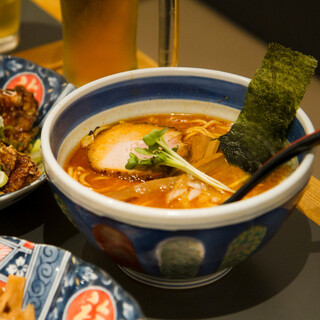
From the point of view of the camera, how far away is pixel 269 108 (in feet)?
4.16

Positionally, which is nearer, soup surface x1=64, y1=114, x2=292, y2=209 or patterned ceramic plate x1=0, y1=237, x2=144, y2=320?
patterned ceramic plate x1=0, y1=237, x2=144, y2=320

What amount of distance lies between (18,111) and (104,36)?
0.45 m

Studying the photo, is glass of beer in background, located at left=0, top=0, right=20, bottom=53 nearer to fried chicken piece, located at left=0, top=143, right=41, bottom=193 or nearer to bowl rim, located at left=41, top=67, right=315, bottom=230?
fried chicken piece, located at left=0, top=143, right=41, bottom=193

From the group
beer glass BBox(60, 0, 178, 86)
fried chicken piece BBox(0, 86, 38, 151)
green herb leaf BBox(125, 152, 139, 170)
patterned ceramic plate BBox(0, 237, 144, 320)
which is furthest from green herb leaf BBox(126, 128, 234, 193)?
beer glass BBox(60, 0, 178, 86)

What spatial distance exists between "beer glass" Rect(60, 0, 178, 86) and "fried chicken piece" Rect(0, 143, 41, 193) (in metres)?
0.61

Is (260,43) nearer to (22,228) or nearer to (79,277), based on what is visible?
(22,228)

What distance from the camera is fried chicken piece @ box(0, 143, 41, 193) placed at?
1.46 meters

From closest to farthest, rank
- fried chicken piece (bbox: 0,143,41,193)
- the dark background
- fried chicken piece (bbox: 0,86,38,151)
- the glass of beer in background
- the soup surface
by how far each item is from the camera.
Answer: the soup surface < fried chicken piece (bbox: 0,143,41,193) < fried chicken piece (bbox: 0,86,38,151) < the glass of beer in background < the dark background

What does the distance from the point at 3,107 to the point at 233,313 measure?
1.12m

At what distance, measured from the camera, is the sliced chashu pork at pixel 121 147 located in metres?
1.31

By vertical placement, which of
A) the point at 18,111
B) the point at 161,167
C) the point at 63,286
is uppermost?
the point at 161,167

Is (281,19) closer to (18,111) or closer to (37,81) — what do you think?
(37,81)

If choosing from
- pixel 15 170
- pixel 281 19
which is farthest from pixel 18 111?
pixel 281 19

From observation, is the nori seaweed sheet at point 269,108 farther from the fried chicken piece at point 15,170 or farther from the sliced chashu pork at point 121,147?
the fried chicken piece at point 15,170
